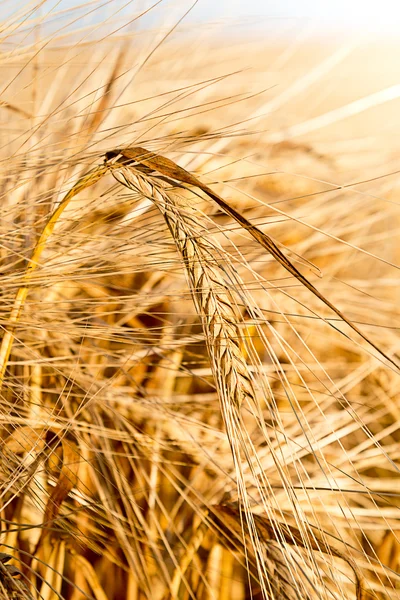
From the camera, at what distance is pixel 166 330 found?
2.00 ft

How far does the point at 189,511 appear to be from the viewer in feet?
1.80

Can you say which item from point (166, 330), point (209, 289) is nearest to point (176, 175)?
point (209, 289)

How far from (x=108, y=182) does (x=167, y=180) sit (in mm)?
336

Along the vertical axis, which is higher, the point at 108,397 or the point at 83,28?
the point at 83,28

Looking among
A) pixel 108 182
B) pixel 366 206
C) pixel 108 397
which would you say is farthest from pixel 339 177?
pixel 108 397

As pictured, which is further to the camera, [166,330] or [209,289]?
[166,330]

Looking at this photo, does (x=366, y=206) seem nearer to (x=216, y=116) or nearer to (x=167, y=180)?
(x=216, y=116)

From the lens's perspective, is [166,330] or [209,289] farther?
[166,330]

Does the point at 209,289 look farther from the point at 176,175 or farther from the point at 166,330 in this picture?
the point at 166,330

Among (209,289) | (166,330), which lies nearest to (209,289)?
(209,289)

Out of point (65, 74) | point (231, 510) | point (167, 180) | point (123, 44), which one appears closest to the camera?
point (167, 180)

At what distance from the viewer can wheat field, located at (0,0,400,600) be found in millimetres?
346

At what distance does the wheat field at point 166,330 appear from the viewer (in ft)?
1.14

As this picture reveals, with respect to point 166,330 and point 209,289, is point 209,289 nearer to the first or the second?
point 209,289
